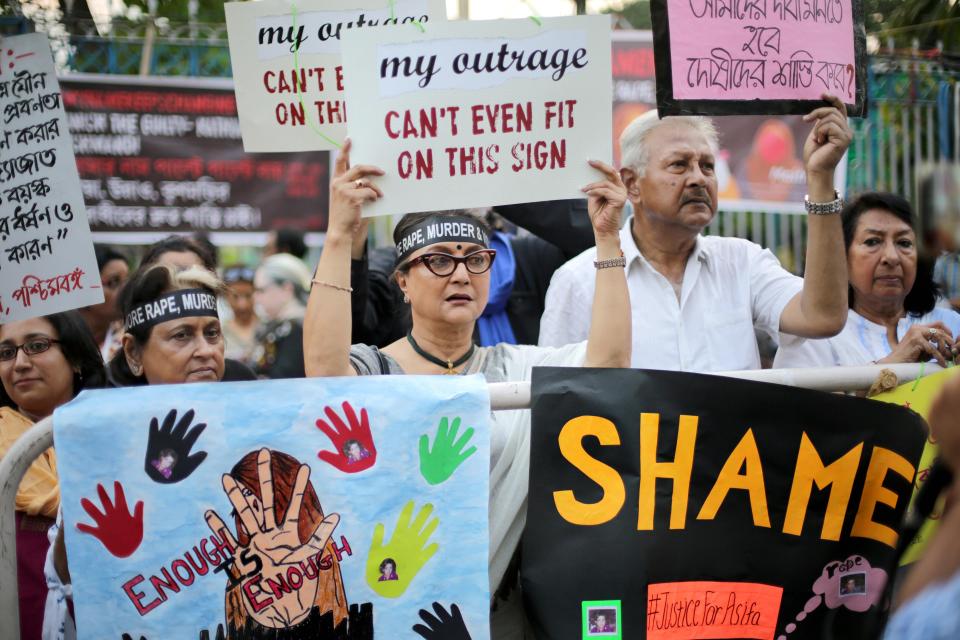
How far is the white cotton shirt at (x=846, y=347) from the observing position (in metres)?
4.02

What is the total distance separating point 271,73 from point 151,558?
5.15ft

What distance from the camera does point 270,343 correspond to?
606 cm

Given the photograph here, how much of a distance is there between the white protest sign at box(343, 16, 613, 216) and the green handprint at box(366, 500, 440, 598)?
0.87 metres

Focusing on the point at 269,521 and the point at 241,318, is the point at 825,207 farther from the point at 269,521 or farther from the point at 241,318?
the point at 241,318

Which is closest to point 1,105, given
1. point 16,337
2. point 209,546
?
point 16,337

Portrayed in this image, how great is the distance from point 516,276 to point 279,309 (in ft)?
7.50

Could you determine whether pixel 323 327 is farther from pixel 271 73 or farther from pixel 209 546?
pixel 271 73

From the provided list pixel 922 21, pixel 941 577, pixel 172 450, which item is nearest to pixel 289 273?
pixel 172 450

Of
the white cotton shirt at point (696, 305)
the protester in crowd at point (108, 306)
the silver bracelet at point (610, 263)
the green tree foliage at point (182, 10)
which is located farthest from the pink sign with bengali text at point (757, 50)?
the green tree foliage at point (182, 10)

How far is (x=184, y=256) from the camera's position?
170 inches

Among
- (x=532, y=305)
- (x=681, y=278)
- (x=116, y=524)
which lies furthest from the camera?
(x=532, y=305)

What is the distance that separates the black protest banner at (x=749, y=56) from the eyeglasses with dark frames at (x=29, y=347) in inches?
84.6

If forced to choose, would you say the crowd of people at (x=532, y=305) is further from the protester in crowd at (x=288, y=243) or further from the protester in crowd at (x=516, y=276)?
the protester in crowd at (x=288, y=243)

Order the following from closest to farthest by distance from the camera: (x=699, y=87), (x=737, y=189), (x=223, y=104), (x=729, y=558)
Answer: (x=729, y=558) → (x=699, y=87) → (x=223, y=104) → (x=737, y=189)
